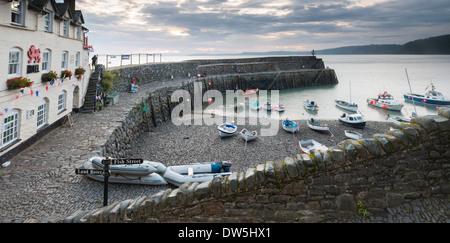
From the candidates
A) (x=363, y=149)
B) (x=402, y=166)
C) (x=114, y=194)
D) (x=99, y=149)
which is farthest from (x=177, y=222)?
(x=99, y=149)

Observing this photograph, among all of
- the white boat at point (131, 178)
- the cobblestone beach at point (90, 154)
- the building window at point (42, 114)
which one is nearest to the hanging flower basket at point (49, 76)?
the building window at point (42, 114)

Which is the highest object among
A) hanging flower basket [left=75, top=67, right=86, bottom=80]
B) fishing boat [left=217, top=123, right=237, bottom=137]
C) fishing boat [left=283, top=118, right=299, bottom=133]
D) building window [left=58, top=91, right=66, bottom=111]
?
hanging flower basket [left=75, top=67, right=86, bottom=80]

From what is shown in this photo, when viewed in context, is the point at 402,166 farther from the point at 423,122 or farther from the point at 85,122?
the point at 85,122

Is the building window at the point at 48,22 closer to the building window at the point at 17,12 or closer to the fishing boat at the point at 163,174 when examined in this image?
the building window at the point at 17,12

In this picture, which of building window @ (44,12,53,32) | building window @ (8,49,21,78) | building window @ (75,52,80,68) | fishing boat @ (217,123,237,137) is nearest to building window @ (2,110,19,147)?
building window @ (8,49,21,78)

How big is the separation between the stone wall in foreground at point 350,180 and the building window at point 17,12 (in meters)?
12.0

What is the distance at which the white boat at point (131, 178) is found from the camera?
32.1 ft

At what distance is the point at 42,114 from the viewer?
1334 centimetres

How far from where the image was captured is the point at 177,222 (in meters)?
4.46

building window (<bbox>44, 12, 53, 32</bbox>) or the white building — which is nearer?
the white building

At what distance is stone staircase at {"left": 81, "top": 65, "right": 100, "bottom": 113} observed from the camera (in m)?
18.8

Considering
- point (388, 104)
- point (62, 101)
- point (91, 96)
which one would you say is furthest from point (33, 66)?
point (388, 104)

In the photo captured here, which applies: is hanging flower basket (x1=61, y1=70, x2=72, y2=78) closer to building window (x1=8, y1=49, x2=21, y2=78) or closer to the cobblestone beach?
the cobblestone beach

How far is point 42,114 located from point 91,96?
22.7 feet
